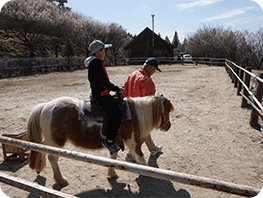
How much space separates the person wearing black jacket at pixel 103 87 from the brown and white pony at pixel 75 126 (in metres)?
0.24

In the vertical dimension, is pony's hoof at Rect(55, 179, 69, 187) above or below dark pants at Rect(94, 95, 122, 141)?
below

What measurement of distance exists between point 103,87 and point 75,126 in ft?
2.69

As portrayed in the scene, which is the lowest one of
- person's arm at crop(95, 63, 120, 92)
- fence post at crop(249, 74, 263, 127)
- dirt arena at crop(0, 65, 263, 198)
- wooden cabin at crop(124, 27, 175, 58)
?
dirt arena at crop(0, 65, 263, 198)

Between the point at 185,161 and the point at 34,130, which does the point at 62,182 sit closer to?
the point at 34,130

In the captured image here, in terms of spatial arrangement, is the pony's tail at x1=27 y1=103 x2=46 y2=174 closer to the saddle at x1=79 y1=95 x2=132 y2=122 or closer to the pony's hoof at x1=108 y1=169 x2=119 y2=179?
the saddle at x1=79 y1=95 x2=132 y2=122

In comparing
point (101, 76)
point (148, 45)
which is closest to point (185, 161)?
point (101, 76)

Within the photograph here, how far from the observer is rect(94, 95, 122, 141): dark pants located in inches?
101

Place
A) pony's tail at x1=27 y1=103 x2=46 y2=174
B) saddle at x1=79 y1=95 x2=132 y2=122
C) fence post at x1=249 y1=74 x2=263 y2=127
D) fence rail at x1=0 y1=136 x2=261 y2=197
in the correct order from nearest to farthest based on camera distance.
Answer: fence rail at x1=0 y1=136 x2=261 y2=197
saddle at x1=79 y1=95 x2=132 y2=122
pony's tail at x1=27 y1=103 x2=46 y2=174
fence post at x1=249 y1=74 x2=263 y2=127

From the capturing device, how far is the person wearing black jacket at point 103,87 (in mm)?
2465

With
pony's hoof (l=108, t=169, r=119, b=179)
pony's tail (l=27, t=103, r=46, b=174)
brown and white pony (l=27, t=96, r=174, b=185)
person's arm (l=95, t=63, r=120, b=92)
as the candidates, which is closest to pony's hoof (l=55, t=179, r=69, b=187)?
brown and white pony (l=27, t=96, r=174, b=185)

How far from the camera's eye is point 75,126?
109 inches

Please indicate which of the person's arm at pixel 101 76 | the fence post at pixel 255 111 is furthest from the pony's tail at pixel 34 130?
the fence post at pixel 255 111

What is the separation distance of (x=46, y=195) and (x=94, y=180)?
1686mm

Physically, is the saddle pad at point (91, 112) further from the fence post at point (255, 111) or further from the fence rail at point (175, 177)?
the fence post at point (255, 111)
